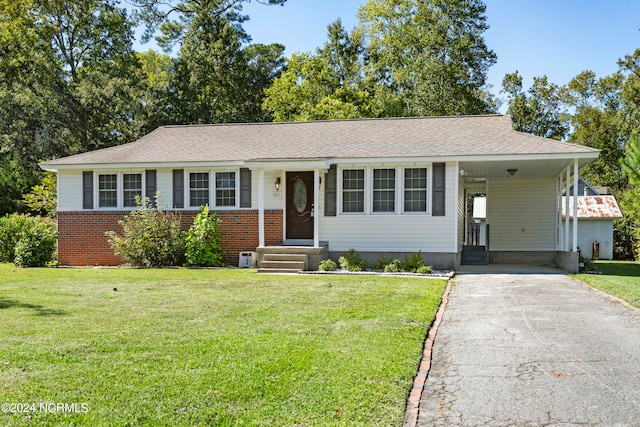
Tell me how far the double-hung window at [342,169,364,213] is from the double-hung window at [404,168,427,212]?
1192mm

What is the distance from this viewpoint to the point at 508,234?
1875cm

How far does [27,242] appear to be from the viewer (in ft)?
55.4

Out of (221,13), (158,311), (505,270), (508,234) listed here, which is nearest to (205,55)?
(221,13)

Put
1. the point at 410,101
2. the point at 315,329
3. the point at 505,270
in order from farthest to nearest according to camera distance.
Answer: the point at 410,101
the point at 505,270
the point at 315,329

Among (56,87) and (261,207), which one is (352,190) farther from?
(56,87)

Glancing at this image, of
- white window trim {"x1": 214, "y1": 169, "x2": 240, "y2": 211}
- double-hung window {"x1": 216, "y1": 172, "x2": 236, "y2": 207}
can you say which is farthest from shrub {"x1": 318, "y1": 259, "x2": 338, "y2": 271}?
double-hung window {"x1": 216, "y1": 172, "x2": 236, "y2": 207}

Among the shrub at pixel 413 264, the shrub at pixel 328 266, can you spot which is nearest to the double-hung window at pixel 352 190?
the shrub at pixel 328 266

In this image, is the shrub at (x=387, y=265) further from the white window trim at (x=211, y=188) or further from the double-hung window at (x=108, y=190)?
the double-hung window at (x=108, y=190)

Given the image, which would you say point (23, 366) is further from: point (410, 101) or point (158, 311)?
point (410, 101)

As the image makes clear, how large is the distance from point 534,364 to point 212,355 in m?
3.03

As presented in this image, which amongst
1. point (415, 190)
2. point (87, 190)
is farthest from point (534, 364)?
point (87, 190)

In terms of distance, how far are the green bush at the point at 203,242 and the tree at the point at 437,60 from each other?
18.6 meters

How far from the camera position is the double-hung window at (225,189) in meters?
16.8

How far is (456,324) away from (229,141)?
12.6 metres
